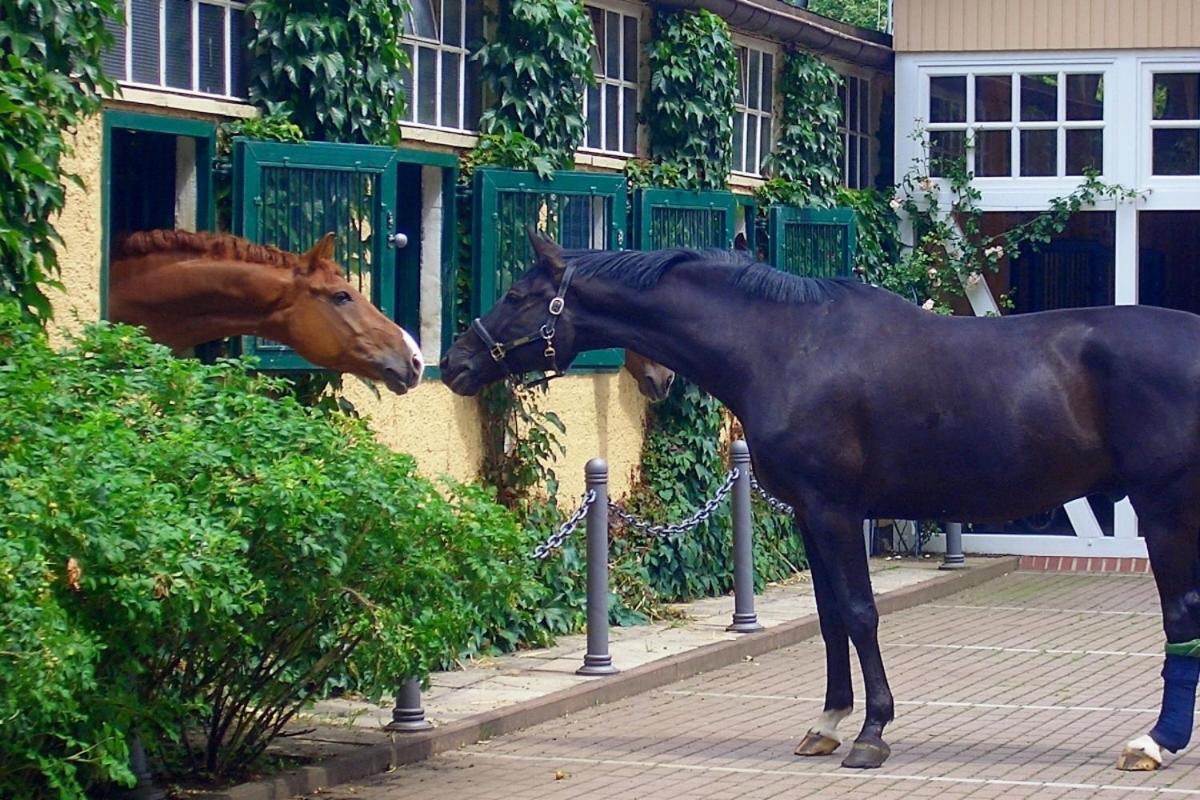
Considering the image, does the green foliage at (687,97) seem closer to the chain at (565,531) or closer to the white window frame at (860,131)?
the white window frame at (860,131)

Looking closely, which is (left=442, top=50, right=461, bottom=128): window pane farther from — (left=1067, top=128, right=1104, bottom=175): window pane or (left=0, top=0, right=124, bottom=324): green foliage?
(left=1067, top=128, right=1104, bottom=175): window pane

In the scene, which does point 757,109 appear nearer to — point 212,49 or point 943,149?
point 943,149

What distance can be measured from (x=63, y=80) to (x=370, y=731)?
3098 millimetres

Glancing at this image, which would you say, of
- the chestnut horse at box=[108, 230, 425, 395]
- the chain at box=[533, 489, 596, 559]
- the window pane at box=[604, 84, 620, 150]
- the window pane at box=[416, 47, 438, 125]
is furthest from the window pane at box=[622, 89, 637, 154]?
the chestnut horse at box=[108, 230, 425, 395]

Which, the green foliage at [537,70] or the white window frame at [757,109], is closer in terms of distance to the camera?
the green foliage at [537,70]

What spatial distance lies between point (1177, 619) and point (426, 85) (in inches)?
216

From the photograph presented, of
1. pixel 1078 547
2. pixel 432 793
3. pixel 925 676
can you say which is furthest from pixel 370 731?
pixel 1078 547

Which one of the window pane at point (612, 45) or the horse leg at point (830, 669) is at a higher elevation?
the window pane at point (612, 45)

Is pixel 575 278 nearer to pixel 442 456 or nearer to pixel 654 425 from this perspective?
pixel 442 456

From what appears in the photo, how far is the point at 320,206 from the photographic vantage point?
10.1 meters

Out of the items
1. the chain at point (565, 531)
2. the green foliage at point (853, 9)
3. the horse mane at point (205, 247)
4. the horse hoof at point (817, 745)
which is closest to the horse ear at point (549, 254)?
the horse mane at point (205, 247)

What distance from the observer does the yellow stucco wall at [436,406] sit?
873 cm

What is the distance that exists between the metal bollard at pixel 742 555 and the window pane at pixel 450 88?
2792 mm

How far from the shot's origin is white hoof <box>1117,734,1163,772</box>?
844 centimetres
